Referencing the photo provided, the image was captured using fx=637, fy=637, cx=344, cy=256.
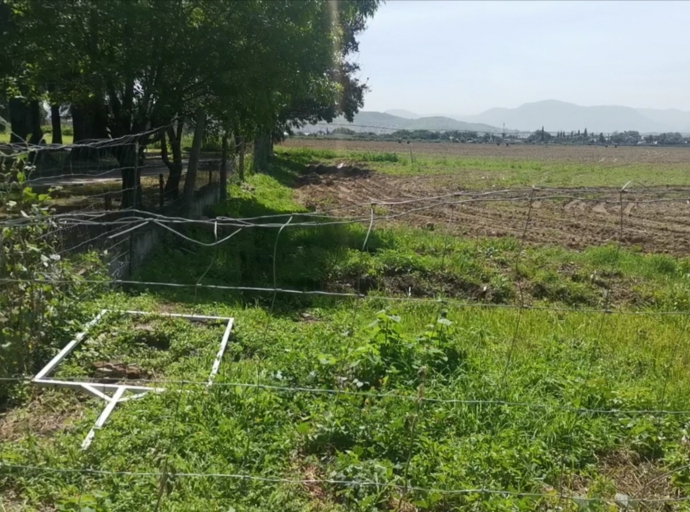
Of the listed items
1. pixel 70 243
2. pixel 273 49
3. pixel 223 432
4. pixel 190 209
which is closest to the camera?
pixel 223 432

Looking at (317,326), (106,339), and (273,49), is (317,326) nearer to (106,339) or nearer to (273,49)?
(106,339)

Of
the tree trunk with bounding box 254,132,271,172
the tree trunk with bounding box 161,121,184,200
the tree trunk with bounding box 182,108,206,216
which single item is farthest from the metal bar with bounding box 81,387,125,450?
the tree trunk with bounding box 254,132,271,172

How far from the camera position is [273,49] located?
10703 mm

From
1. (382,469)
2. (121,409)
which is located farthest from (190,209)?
(382,469)

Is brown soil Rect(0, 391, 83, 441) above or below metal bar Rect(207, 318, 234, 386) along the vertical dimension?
below

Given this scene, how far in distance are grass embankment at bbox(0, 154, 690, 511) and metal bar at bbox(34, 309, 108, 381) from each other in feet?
0.53

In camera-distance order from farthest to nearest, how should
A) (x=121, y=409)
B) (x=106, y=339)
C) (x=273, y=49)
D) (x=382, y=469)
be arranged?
1. (x=273, y=49)
2. (x=106, y=339)
3. (x=121, y=409)
4. (x=382, y=469)

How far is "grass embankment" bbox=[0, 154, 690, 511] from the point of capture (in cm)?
327

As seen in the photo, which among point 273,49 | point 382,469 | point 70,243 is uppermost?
point 273,49

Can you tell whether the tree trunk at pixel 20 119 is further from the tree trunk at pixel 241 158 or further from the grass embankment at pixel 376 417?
the grass embankment at pixel 376 417

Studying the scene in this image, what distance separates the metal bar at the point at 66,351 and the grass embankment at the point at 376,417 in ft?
0.53

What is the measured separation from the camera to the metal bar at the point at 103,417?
11.7ft

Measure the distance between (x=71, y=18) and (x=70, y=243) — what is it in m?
5.04

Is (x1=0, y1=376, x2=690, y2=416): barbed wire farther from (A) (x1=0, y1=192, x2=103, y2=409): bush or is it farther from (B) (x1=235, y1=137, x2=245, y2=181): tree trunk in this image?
(B) (x1=235, y1=137, x2=245, y2=181): tree trunk
